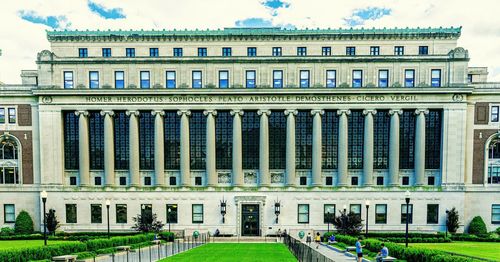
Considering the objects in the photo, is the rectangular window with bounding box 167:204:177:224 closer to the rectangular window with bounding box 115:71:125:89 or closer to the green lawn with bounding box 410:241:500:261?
the rectangular window with bounding box 115:71:125:89

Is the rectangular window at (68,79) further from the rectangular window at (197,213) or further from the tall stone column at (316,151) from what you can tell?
the tall stone column at (316,151)

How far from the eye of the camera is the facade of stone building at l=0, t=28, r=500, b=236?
4962cm

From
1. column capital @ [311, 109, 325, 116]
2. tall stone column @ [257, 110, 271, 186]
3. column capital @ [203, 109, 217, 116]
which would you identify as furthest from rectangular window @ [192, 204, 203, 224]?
column capital @ [311, 109, 325, 116]

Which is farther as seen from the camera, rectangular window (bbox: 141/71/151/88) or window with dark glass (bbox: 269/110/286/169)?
window with dark glass (bbox: 269/110/286/169)

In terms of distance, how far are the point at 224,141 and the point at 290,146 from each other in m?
10.0

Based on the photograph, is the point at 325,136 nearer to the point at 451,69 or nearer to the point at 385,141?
the point at 385,141

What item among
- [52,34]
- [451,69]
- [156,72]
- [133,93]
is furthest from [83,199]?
[451,69]

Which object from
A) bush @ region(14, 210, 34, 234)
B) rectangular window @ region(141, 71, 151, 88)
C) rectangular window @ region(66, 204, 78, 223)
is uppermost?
rectangular window @ region(141, 71, 151, 88)

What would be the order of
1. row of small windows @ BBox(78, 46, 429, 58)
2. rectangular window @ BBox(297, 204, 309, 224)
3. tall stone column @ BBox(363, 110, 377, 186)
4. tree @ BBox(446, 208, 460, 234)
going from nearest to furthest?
tree @ BBox(446, 208, 460, 234) < rectangular window @ BBox(297, 204, 309, 224) < tall stone column @ BBox(363, 110, 377, 186) < row of small windows @ BBox(78, 46, 429, 58)

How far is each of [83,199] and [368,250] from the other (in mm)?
39743

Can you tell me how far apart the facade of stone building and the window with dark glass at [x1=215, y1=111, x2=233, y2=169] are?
15 centimetres

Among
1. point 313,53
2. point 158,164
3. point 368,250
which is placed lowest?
point 368,250

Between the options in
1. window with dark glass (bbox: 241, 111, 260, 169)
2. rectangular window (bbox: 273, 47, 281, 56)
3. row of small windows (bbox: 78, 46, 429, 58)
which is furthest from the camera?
rectangular window (bbox: 273, 47, 281, 56)

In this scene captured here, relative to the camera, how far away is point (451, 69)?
49.8 metres
